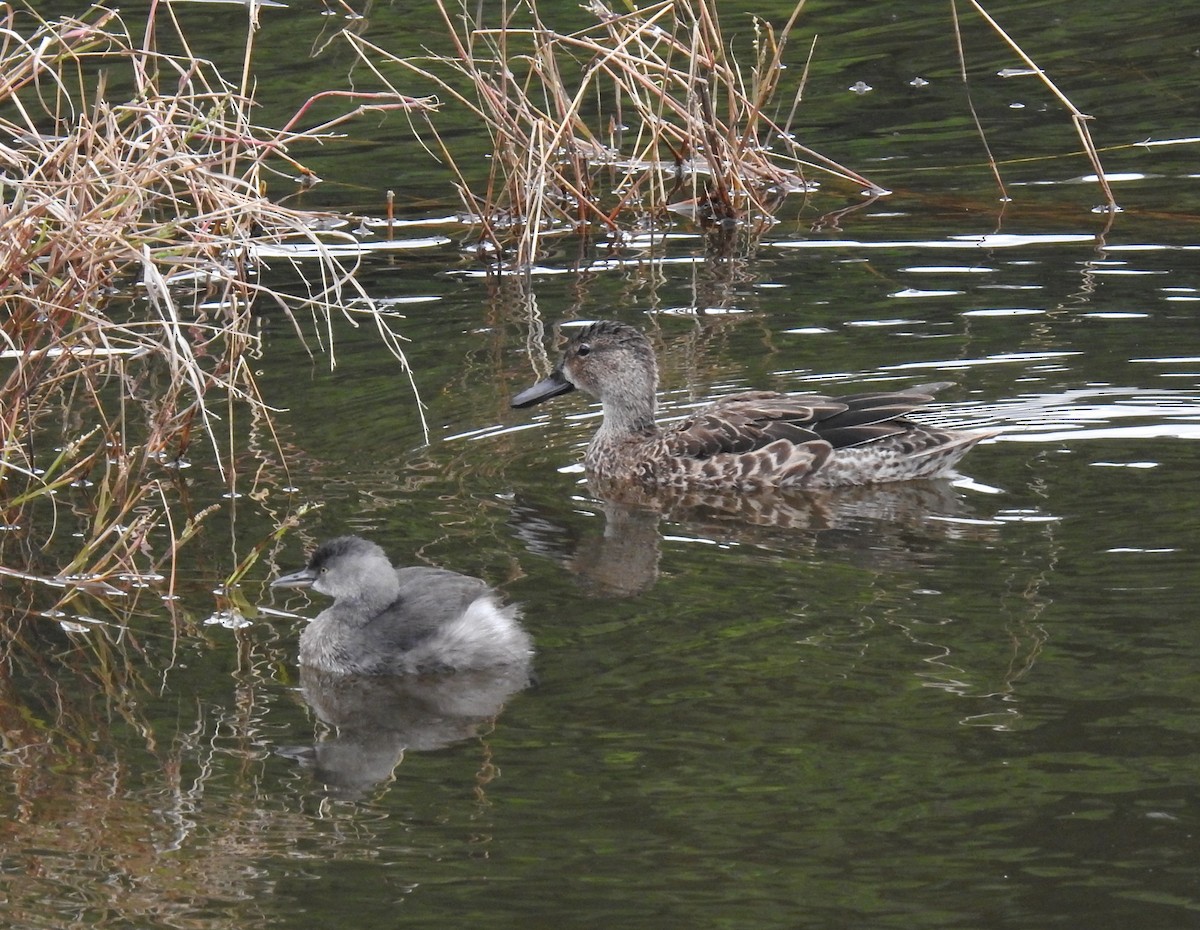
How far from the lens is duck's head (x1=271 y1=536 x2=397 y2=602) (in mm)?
6988

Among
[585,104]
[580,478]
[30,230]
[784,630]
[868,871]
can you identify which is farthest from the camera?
[585,104]

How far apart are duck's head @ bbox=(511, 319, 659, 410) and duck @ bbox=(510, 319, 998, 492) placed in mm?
277

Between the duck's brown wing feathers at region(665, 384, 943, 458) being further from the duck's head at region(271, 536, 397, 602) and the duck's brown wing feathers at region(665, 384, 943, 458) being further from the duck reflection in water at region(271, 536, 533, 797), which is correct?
the duck's head at region(271, 536, 397, 602)

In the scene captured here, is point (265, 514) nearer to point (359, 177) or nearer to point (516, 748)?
point (516, 748)

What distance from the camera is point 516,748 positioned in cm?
607

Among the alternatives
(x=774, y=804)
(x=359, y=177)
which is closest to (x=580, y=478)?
(x=774, y=804)

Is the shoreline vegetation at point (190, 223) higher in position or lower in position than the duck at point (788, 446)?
higher

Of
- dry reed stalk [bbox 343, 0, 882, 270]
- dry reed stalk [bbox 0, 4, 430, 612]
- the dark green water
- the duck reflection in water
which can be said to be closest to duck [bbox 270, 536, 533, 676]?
the duck reflection in water

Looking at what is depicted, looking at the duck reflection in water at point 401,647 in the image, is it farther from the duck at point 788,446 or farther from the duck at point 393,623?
the duck at point 788,446

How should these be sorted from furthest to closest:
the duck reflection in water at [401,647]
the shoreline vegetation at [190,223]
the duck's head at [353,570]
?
the shoreline vegetation at [190,223], the duck's head at [353,570], the duck reflection in water at [401,647]

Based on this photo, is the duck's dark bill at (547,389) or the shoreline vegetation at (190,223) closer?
the shoreline vegetation at (190,223)

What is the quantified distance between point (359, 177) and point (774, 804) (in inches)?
380

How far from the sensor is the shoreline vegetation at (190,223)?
7.39 metres

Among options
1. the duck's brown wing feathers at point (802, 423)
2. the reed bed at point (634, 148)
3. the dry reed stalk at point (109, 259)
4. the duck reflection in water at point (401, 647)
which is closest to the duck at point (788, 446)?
the duck's brown wing feathers at point (802, 423)
